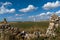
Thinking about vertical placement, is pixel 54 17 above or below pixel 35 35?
above

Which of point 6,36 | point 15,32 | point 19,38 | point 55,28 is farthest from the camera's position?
point 55,28

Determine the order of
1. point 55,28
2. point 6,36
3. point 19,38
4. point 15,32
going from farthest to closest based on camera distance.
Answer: point 55,28 < point 15,32 < point 19,38 < point 6,36

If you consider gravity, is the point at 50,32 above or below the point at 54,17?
below

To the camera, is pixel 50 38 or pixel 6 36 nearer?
pixel 6 36

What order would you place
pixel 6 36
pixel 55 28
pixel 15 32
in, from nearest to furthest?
pixel 6 36 < pixel 15 32 < pixel 55 28

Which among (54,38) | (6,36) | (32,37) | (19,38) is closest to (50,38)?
(54,38)

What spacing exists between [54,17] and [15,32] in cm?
570

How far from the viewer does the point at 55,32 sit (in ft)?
71.2

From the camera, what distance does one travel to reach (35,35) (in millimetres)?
20281

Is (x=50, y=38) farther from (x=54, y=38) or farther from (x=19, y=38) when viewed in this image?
(x=19, y=38)

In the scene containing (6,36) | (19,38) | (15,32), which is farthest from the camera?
(15,32)

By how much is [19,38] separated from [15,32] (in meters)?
1.50

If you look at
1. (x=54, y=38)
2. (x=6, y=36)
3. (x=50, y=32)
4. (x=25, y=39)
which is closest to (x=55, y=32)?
(x=50, y=32)

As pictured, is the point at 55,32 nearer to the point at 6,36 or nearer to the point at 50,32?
the point at 50,32
